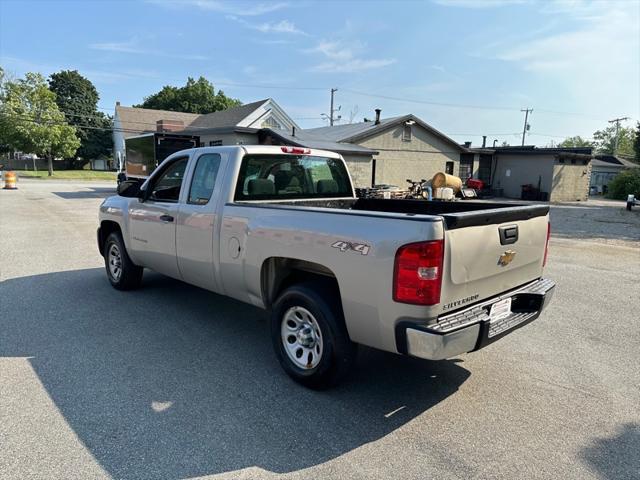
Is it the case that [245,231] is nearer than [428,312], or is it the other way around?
[428,312]

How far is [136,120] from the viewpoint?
4981cm

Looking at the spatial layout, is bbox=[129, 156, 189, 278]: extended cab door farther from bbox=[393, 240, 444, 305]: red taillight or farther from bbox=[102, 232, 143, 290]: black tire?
bbox=[393, 240, 444, 305]: red taillight

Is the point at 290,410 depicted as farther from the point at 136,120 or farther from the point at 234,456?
the point at 136,120

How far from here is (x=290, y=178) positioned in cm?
500

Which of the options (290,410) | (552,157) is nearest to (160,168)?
(290,410)

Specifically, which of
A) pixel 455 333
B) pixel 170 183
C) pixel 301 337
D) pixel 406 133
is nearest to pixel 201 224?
pixel 170 183

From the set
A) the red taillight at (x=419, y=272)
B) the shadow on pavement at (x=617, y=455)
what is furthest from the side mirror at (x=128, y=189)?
the shadow on pavement at (x=617, y=455)

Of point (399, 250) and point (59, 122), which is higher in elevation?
point (59, 122)

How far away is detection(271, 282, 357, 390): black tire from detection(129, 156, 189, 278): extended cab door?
6.33 ft

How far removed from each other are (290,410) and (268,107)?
3430cm

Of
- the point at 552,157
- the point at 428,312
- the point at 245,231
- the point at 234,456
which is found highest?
the point at 552,157

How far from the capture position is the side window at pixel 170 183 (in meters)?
5.18

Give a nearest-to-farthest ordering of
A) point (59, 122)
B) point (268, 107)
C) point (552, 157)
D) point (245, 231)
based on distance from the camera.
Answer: point (245, 231) → point (552, 157) → point (268, 107) → point (59, 122)

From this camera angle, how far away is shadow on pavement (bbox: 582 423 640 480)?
269cm
